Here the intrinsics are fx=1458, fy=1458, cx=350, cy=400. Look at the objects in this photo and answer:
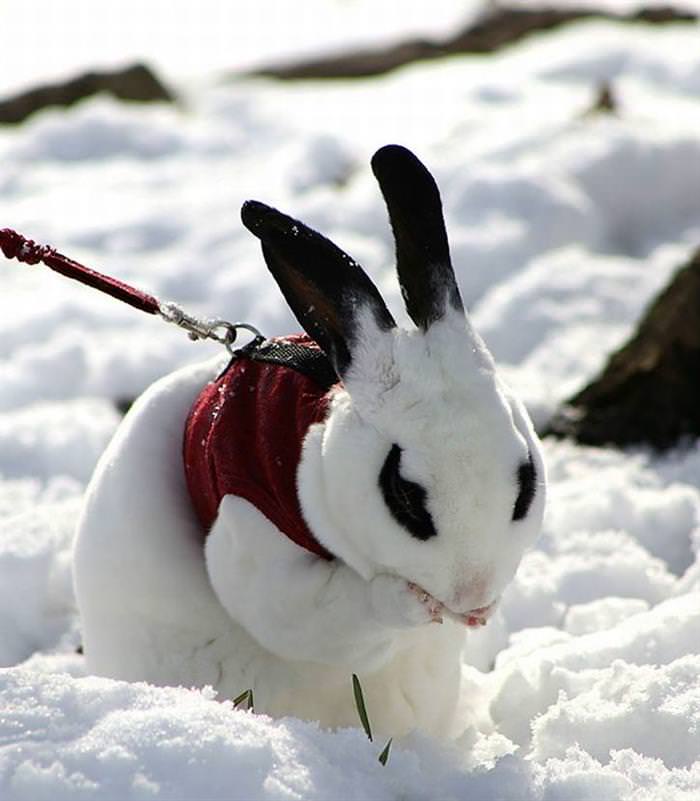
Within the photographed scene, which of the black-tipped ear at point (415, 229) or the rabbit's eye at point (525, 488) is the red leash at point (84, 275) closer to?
the black-tipped ear at point (415, 229)

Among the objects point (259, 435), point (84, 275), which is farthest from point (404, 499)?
point (84, 275)

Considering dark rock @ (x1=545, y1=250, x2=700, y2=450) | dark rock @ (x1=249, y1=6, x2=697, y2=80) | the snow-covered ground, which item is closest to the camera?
the snow-covered ground

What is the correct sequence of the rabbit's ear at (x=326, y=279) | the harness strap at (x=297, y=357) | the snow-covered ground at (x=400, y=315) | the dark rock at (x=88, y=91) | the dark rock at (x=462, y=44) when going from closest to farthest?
the snow-covered ground at (x=400, y=315)
the rabbit's ear at (x=326, y=279)
the harness strap at (x=297, y=357)
the dark rock at (x=88, y=91)
the dark rock at (x=462, y=44)

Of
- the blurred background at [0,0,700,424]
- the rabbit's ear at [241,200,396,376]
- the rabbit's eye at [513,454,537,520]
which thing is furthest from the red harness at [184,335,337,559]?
the blurred background at [0,0,700,424]

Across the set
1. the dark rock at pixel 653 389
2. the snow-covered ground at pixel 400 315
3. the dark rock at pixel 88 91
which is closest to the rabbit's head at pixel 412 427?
the snow-covered ground at pixel 400 315

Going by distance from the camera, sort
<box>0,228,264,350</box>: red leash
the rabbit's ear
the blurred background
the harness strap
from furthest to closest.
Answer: the blurred background, <box>0,228,264,350</box>: red leash, the harness strap, the rabbit's ear

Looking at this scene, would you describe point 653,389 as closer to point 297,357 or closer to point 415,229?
point 297,357

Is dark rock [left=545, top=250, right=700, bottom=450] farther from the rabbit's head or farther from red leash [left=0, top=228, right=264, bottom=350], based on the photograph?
the rabbit's head
